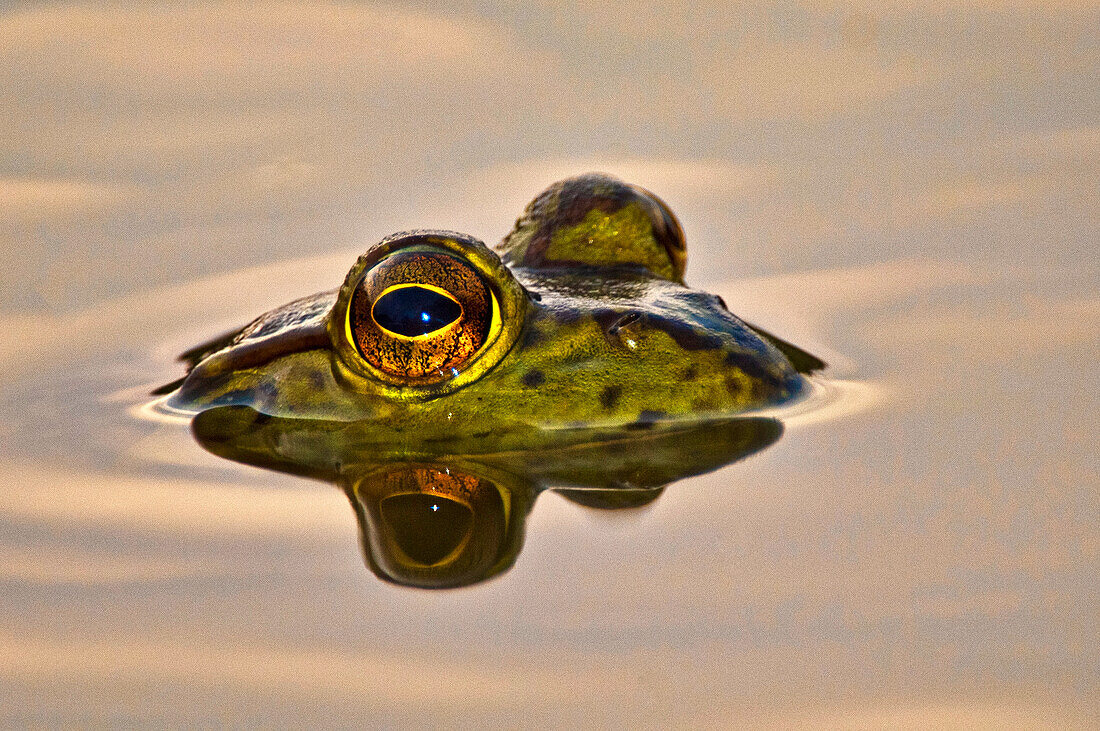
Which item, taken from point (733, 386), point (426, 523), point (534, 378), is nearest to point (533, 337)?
point (534, 378)

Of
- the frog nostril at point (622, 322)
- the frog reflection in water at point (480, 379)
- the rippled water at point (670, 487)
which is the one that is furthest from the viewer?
the frog nostril at point (622, 322)

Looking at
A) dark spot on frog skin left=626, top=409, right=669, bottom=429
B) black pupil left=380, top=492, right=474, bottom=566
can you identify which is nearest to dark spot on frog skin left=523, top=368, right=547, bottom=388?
dark spot on frog skin left=626, top=409, right=669, bottom=429

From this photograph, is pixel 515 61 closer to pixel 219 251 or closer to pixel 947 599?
pixel 219 251

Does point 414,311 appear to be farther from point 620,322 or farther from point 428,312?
point 620,322

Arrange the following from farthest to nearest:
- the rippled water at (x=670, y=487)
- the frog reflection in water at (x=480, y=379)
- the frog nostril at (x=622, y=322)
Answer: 1. the frog nostril at (x=622, y=322)
2. the frog reflection in water at (x=480, y=379)
3. the rippled water at (x=670, y=487)

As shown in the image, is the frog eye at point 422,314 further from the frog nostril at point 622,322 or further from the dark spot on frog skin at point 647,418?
the dark spot on frog skin at point 647,418

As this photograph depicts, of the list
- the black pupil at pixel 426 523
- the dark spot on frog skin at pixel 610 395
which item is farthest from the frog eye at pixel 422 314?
the black pupil at pixel 426 523

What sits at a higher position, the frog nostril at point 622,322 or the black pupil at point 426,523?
the frog nostril at point 622,322

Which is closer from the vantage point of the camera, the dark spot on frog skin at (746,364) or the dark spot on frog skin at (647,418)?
the dark spot on frog skin at (647,418)
